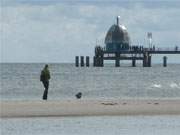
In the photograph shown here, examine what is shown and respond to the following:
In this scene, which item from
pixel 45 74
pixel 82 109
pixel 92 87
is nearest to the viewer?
pixel 82 109

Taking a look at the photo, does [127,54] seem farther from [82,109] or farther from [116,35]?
[82,109]

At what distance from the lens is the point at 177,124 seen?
2580 centimetres

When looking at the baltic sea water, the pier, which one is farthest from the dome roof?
the baltic sea water

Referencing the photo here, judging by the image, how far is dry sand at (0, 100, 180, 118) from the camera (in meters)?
28.6

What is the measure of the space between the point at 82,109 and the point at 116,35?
109855 mm

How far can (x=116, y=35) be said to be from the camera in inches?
5487

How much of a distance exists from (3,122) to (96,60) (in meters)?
109

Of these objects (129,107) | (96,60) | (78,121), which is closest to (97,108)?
(129,107)

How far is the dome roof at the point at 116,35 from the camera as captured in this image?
452 feet

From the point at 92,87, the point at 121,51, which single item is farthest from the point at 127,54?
the point at 92,87

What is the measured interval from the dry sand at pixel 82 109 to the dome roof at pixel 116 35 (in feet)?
345

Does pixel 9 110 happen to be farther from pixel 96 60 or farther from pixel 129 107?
pixel 96 60

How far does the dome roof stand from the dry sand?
10525 cm

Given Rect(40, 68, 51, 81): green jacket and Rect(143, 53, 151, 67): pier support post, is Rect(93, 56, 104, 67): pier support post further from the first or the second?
Rect(40, 68, 51, 81): green jacket
